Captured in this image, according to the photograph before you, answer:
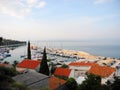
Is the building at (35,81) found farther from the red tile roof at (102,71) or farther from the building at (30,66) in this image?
the building at (30,66)

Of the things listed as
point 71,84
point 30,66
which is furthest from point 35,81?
point 30,66

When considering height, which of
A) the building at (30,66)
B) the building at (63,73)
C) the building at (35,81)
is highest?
the building at (35,81)

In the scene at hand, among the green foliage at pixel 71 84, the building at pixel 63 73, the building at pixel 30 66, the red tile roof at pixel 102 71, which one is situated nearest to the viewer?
the green foliage at pixel 71 84

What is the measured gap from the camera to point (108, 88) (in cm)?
1232

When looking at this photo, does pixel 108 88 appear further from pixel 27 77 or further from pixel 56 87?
pixel 27 77

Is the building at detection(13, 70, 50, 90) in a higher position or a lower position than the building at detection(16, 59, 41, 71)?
higher

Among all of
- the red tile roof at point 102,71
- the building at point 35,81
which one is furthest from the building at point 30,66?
the building at point 35,81

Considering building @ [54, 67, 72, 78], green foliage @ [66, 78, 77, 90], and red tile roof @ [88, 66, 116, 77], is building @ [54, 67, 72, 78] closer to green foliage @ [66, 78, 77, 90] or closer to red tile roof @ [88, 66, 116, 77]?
red tile roof @ [88, 66, 116, 77]

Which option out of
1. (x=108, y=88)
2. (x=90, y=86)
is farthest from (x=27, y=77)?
(x=108, y=88)

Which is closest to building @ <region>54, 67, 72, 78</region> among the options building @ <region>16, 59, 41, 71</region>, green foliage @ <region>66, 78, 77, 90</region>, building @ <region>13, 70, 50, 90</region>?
building @ <region>16, 59, 41, 71</region>

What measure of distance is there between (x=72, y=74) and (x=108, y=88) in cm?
761

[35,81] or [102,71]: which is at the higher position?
[35,81]

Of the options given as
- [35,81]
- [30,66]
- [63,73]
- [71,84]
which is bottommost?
[63,73]

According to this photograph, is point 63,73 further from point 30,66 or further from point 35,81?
point 35,81
